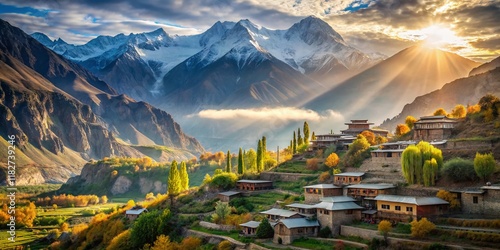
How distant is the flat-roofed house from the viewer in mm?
60125

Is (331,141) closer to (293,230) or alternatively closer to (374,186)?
(374,186)

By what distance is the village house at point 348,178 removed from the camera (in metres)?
67.7

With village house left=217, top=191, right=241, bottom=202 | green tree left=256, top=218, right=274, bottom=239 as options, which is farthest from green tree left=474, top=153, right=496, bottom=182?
village house left=217, top=191, right=241, bottom=202

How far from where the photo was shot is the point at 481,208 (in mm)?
51938

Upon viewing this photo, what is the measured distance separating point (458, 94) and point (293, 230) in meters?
103

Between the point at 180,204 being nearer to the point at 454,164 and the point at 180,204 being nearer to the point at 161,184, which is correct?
the point at 454,164

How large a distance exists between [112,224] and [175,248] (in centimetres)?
3118

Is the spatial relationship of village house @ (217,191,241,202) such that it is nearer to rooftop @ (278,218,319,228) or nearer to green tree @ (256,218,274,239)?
green tree @ (256,218,274,239)

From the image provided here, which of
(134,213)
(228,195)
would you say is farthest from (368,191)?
(134,213)

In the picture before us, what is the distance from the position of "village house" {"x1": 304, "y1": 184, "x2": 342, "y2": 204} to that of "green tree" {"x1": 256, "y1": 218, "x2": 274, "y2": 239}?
8.19m

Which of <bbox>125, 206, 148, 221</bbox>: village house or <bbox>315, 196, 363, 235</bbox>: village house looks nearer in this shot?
<bbox>315, 196, 363, 235</bbox>: village house

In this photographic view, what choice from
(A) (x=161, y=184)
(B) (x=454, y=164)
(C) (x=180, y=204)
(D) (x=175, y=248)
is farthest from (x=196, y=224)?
(A) (x=161, y=184)

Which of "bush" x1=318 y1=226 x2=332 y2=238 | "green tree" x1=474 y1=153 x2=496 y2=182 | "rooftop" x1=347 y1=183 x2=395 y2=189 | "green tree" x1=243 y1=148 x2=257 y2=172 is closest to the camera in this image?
"green tree" x1=474 y1=153 x2=496 y2=182

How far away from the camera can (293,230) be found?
5716 centimetres
